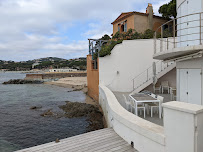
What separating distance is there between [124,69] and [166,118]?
995 centimetres

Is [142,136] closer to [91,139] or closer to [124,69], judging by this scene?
[91,139]

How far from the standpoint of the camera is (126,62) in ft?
43.2

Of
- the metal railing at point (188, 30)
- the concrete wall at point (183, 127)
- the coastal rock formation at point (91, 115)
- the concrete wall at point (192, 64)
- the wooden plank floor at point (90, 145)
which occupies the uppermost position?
the metal railing at point (188, 30)

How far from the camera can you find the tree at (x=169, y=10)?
18237 millimetres

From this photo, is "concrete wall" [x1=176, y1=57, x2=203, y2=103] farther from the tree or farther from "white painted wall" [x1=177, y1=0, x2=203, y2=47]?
the tree

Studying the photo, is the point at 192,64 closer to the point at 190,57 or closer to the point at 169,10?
the point at 190,57

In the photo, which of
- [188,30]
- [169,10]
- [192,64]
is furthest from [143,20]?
[192,64]

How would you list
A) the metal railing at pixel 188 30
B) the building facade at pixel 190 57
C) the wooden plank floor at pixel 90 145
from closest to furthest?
1. the wooden plank floor at pixel 90 145
2. the building facade at pixel 190 57
3. the metal railing at pixel 188 30

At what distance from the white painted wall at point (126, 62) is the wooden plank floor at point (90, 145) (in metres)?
8.20

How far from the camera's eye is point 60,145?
4770 mm

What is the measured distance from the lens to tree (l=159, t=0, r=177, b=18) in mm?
18237

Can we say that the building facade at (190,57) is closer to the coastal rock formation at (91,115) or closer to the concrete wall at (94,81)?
the coastal rock formation at (91,115)

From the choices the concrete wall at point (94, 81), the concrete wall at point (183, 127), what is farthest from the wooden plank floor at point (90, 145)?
the concrete wall at point (94, 81)

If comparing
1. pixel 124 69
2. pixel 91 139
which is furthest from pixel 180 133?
pixel 124 69
